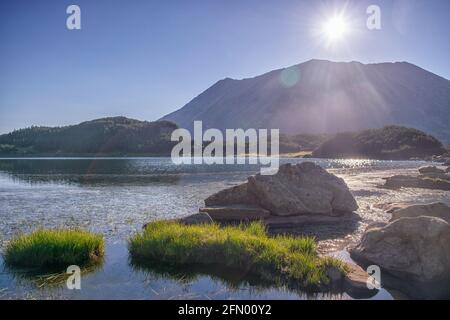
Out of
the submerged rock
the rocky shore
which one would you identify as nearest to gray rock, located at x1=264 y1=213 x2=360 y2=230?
the rocky shore

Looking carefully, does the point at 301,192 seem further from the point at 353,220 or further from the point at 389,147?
the point at 389,147

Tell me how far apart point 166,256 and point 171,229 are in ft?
7.45

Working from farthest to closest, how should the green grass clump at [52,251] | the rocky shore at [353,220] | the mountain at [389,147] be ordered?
the mountain at [389,147] → the green grass clump at [52,251] → the rocky shore at [353,220]

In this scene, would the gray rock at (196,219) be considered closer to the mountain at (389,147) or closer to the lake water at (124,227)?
the lake water at (124,227)

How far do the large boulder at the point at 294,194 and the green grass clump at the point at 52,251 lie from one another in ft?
49.6

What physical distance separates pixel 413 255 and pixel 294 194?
14.1 m

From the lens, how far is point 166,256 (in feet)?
60.0

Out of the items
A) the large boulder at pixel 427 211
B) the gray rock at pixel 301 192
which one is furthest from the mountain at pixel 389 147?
the large boulder at pixel 427 211

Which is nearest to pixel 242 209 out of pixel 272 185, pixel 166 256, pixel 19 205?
pixel 272 185

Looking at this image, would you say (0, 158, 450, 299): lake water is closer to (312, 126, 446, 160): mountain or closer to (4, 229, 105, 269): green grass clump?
(4, 229, 105, 269): green grass clump

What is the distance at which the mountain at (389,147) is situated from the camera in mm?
167250

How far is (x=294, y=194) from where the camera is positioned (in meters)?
31.2

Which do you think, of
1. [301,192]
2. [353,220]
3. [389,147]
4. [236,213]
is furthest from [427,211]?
[389,147]

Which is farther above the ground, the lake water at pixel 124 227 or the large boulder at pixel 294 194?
the large boulder at pixel 294 194
